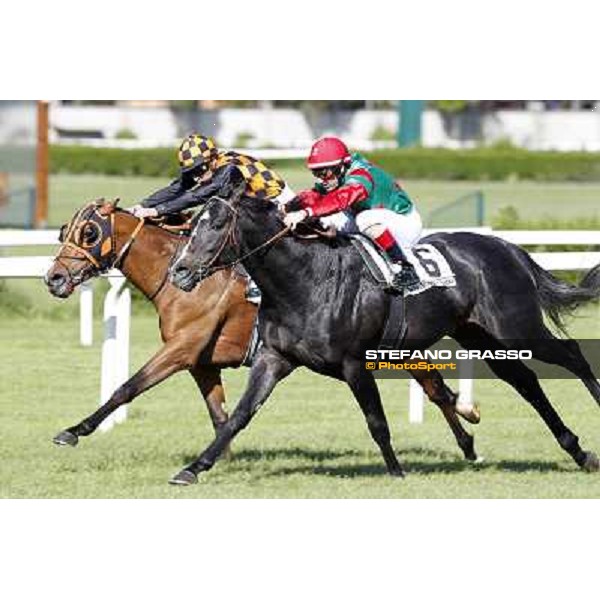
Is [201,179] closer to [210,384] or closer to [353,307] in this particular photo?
[210,384]

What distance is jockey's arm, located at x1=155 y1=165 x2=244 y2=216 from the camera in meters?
7.07

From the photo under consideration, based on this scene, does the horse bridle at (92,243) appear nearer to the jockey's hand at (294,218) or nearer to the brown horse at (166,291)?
the brown horse at (166,291)

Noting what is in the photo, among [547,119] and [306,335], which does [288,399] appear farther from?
[547,119]

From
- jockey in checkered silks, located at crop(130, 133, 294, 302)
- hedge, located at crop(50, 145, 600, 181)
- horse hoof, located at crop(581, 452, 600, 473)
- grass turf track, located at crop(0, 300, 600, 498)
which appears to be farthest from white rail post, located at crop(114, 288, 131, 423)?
hedge, located at crop(50, 145, 600, 181)

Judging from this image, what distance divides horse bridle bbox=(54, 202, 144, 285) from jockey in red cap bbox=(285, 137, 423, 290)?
1140 mm

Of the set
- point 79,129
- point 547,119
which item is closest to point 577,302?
point 547,119

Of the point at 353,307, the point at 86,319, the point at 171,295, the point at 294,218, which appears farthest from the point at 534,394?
the point at 86,319

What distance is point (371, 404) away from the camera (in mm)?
7414

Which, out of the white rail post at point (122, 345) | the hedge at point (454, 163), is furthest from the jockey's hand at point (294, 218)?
the hedge at point (454, 163)

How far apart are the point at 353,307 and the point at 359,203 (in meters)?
0.56

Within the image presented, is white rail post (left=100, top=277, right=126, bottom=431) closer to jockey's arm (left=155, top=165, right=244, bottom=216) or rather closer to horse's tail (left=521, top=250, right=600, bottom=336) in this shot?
jockey's arm (left=155, top=165, right=244, bottom=216)

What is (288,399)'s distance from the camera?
10766 mm

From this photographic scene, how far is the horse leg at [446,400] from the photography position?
8.21 metres

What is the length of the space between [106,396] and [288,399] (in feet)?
6.21
